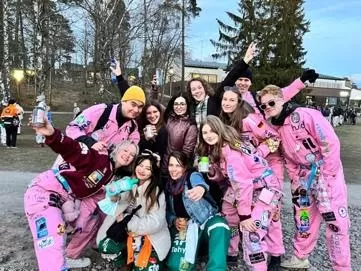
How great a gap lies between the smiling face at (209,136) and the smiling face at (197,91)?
2.63 feet

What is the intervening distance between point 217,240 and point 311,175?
1145mm

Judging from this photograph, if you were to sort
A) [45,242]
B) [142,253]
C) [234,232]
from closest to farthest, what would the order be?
[45,242]
[142,253]
[234,232]

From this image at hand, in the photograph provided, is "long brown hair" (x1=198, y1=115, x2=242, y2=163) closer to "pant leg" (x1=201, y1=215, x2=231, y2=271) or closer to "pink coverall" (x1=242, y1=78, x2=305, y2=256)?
"pink coverall" (x1=242, y1=78, x2=305, y2=256)

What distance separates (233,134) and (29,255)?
2523 mm

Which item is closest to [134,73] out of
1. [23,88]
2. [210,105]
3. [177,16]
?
[177,16]

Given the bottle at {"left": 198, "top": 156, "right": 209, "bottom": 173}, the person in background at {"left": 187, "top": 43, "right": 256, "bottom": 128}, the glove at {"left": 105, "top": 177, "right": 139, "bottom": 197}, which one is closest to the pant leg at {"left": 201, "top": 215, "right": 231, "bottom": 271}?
the bottle at {"left": 198, "top": 156, "right": 209, "bottom": 173}

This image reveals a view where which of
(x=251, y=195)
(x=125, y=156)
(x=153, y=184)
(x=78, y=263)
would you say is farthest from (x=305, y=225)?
(x=78, y=263)

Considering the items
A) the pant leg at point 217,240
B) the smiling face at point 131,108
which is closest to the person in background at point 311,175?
the pant leg at point 217,240

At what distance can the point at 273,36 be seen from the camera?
112 ft

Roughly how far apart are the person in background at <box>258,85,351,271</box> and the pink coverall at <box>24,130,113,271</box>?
71.0 inches

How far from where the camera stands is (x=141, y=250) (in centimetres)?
390

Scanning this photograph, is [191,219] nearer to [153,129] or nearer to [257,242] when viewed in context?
[257,242]

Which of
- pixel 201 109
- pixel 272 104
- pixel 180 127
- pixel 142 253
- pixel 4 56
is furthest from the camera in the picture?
pixel 4 56

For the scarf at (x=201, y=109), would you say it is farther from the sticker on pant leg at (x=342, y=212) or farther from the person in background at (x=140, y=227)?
the sticker on pant leg at (x=342, y=212)
